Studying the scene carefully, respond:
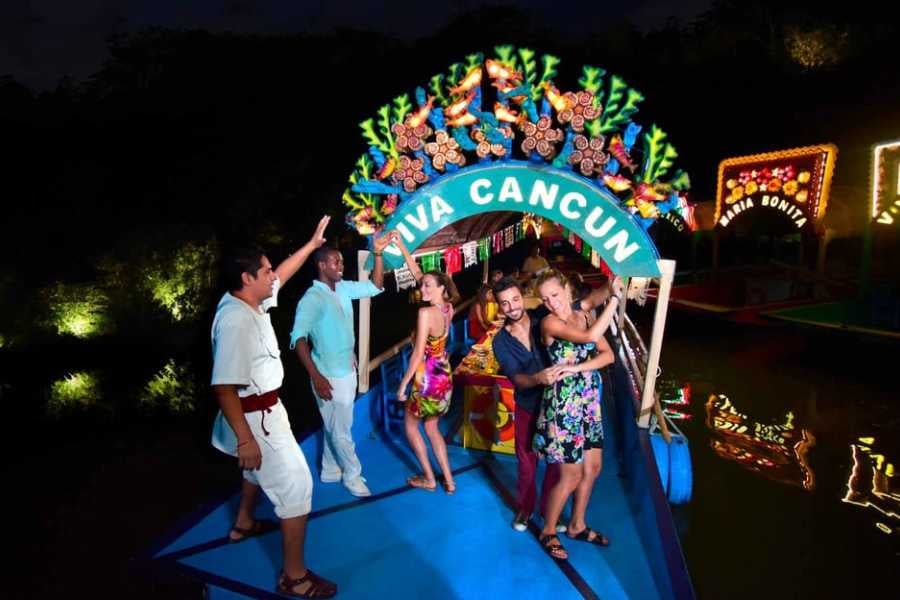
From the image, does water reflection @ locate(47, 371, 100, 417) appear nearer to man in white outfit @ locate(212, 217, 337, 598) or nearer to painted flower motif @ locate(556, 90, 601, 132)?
man in white outfit @ locate(212, 217, 337, 598)

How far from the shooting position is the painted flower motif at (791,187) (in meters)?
12.4

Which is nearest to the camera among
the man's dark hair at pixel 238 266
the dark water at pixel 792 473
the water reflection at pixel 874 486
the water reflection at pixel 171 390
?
the man's dark hair at pixel 238 266

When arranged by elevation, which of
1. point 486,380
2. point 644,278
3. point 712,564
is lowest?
point 712,564

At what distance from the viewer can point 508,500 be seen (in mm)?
4215

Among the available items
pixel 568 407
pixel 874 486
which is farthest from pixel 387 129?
pixel 874 486

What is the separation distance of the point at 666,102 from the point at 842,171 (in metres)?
7.69

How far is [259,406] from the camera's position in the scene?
287cm

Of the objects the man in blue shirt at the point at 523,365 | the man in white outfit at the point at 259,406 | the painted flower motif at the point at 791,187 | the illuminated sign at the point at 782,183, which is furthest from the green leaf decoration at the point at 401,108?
the painted flower motif at the point at 791,187

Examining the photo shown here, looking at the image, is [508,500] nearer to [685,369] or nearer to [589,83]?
[589,83]

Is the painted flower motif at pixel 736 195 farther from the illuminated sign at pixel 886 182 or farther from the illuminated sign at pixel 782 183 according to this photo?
the illuminated sign at pixel 886 182

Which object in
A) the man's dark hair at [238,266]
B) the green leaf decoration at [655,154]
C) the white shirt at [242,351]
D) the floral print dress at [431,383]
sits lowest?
the floral print dress at [431,383]

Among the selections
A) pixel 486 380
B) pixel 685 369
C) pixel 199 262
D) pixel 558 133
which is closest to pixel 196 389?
pixel 199 262

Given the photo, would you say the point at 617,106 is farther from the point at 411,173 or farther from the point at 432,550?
the point at 432,550

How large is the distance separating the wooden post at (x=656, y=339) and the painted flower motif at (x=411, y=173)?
2208 millimetres
